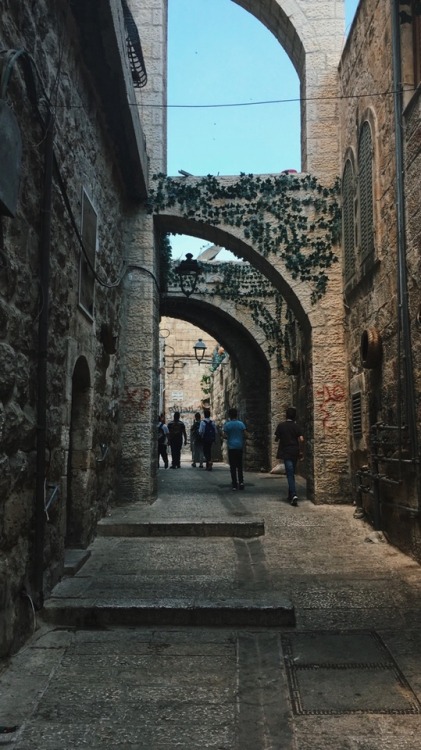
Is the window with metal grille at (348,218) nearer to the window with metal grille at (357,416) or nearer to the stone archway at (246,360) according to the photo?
the window with metal grille at (357,416)

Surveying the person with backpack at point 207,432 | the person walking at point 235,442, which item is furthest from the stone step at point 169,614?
the person with backpack at point 207,432

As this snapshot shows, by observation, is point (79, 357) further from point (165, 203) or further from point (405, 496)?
point (165, 203)

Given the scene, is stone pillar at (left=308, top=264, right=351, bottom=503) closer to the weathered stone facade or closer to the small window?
the weathered stone facade

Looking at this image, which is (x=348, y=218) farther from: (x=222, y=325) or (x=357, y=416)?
(x=222, y=325)

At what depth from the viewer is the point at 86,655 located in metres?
3.14

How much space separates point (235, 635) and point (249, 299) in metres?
10.0

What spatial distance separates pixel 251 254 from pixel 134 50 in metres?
2.78

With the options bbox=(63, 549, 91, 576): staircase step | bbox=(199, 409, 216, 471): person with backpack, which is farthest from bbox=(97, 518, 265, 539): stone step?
bbox=(199, 409, 216, 471): person with backpack

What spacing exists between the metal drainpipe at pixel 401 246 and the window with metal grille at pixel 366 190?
985mm

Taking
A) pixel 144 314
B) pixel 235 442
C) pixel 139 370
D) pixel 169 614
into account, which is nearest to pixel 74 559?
pixel 169 614

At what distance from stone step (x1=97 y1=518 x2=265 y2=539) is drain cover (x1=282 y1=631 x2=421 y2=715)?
2.40 meters

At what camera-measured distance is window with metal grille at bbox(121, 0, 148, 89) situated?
6970 mm

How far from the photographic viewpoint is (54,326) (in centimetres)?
404

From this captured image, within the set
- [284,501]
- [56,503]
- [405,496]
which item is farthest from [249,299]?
[56,503]
